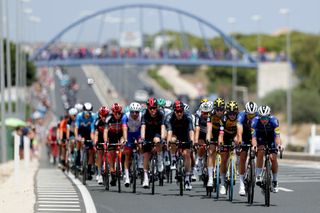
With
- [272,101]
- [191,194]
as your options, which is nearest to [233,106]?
[191,194]

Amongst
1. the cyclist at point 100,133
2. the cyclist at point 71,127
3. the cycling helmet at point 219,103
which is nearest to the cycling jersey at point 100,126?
the cyclist at point 100,133

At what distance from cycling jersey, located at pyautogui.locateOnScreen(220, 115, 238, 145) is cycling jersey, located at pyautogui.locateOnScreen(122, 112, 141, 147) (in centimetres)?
286

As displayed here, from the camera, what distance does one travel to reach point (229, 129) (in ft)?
74.9

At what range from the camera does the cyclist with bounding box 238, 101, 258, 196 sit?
71.1ft

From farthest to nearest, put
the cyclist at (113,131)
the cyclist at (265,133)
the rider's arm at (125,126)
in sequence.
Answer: the cyclist at (113,131) < the rider's arm at (125,126) < the cyclist at (265,133)

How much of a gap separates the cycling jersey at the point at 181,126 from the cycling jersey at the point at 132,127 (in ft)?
4.50

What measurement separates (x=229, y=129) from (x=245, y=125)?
0.89 m

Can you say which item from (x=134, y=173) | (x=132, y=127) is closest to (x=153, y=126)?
(x=132, y=127)

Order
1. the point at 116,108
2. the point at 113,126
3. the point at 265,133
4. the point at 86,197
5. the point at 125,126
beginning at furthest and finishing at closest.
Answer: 1. the point at 113,126
2. the point at 116,108
3. the point at 125,126
4. the point at 86,197
5. the point at 265,133

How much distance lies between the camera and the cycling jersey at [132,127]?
25.3 m

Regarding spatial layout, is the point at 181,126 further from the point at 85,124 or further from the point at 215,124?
the point at 85,124

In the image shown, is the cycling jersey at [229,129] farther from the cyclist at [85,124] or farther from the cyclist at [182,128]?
the cyclist at [85,124]

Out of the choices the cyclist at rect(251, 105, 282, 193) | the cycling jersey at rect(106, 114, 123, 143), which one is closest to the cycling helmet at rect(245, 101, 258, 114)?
the cyclist at rect(251, 105, 282, 193)

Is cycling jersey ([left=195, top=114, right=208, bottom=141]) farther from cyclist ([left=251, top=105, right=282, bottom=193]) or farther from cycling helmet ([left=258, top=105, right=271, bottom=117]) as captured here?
cycling helmet ([left=258, top=105, right=271, bottom=117])
